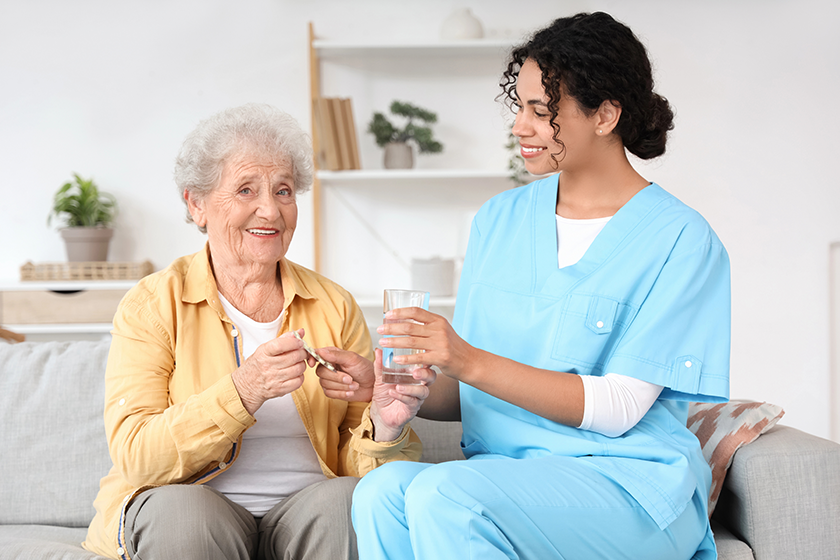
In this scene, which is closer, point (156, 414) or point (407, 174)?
point (156, 414)

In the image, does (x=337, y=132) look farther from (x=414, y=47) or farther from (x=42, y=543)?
(x=42, y=543)

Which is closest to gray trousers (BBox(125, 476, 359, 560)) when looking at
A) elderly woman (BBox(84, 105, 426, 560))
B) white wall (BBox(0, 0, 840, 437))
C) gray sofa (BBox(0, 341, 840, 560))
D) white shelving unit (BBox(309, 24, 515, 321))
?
elderly woman (BBox(84, 105, 426, 560))

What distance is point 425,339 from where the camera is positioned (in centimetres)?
109

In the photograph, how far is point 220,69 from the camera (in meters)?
3.14

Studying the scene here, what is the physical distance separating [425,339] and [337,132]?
1.99 meters

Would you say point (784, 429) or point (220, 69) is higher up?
point (220, 69)

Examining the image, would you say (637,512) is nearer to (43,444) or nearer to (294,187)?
(294,187)

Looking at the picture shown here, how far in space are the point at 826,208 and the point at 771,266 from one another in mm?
349

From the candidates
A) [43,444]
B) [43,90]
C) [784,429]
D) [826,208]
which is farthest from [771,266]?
[43,90]

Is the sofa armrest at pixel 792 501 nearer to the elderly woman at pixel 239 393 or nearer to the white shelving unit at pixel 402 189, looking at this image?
the elderly woman at pixel 239 393

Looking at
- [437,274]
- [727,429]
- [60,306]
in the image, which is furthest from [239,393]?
[60,306]

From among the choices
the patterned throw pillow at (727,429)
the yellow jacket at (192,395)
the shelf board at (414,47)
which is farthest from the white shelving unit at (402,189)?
the patterned throw pillow at (727,429)

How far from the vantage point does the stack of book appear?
9.52 feet

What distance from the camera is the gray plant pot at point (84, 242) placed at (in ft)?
9.73
